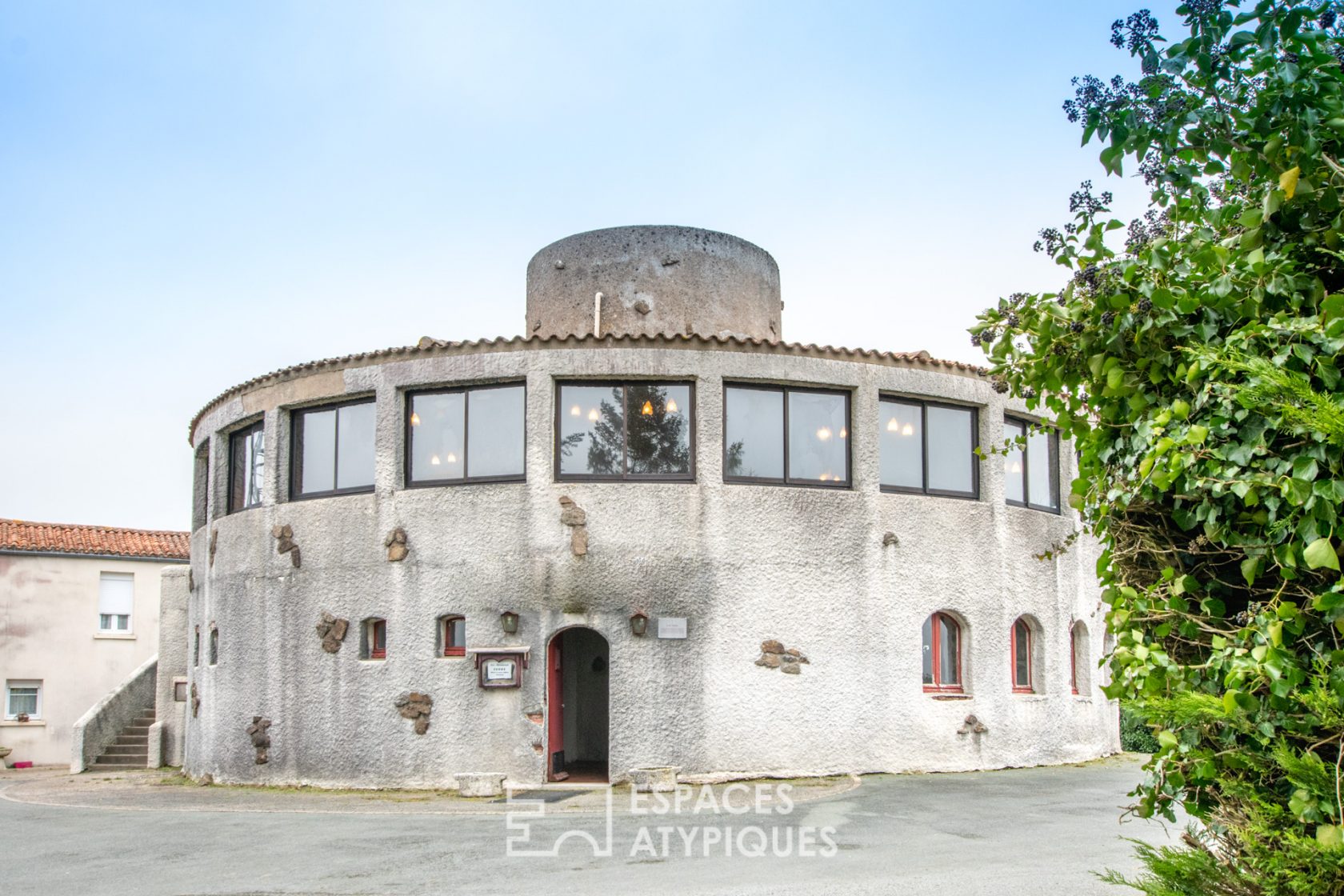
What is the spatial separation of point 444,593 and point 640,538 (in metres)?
2.68

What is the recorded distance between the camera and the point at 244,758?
17.4m

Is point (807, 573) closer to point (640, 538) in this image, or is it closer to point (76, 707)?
point (640, 538)

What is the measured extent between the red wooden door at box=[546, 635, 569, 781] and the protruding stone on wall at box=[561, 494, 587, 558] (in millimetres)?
1210

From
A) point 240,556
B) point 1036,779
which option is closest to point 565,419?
point 240,556

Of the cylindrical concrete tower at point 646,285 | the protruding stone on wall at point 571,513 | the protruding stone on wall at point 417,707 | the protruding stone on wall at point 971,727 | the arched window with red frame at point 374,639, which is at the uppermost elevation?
the cylindrical concrete tower at point 646,285

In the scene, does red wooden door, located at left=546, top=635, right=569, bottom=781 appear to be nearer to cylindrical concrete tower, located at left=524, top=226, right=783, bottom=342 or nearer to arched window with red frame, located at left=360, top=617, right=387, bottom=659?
arched window with red frame, located at left=360, top=617, right=387, bottom=659

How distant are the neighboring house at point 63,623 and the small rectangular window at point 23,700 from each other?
19 mm

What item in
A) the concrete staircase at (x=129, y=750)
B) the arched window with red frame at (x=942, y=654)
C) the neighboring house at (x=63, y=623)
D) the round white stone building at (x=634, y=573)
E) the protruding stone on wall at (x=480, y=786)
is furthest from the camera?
the neighboring house at (x=63, y=623)

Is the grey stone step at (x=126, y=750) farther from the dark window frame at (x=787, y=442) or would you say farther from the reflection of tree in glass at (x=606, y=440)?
the dark window frame at (x=787, y=442)

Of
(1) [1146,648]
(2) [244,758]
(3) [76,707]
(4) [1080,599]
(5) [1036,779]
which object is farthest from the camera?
(3) [76,707]

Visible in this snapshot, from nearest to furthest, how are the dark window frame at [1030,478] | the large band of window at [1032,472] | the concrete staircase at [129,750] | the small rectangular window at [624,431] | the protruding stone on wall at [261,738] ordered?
1. the small rectangular window at [624,431]
2. the protruding stone on wall at [261,738]
3. the large band of window at [1032,472]
4. the dark window frame at [1030,478]
5. the concrete staircase at [129,750]

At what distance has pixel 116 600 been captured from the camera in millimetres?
32094

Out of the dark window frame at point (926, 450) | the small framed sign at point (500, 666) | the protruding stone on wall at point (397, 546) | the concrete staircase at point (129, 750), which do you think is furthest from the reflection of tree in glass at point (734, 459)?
the concrete staircase at point (129, 750)

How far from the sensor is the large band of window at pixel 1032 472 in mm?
18156
